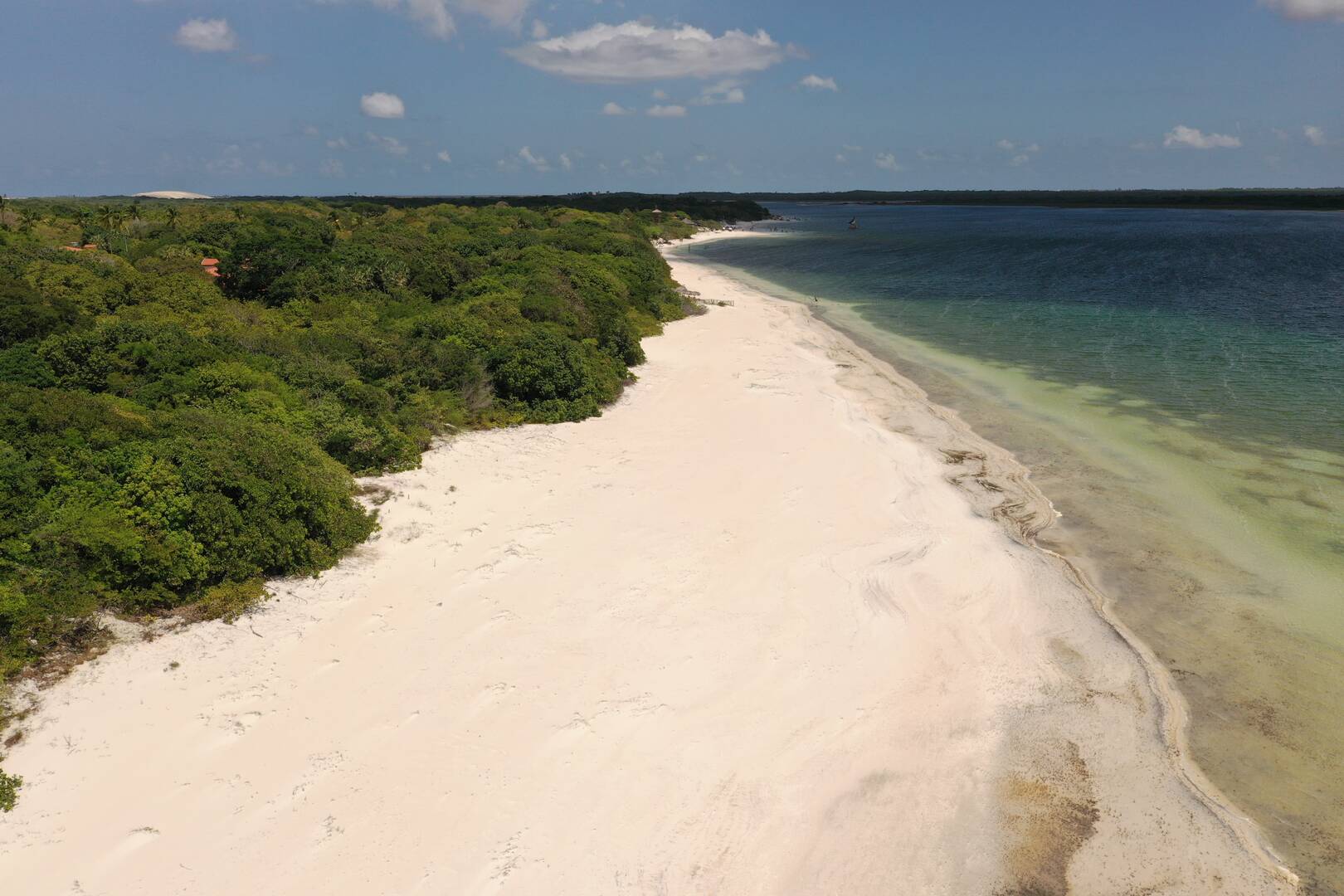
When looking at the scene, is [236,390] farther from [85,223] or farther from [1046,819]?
[85,223]

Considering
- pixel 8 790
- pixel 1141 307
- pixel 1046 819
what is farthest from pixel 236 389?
pixel 1141 307

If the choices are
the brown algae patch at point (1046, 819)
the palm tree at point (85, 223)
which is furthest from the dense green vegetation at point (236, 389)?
the brown algae patch at point (1046, 819)

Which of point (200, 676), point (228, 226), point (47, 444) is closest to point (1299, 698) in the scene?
point (200, 676)

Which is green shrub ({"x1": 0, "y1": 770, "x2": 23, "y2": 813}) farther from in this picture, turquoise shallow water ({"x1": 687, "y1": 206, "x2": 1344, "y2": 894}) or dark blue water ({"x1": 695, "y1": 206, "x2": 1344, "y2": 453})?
dark blue water ({"x1": 695, "y1": 206, "x2": 1344, "y2": 453})

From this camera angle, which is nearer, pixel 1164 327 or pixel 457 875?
pixel 457 875

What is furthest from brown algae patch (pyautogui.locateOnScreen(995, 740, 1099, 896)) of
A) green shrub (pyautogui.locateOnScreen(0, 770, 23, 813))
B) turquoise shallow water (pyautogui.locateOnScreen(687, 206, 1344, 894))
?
green shrub (pyautogui.locateOnScreen(0, 770, 23, 813))

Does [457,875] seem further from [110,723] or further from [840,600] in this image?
[840,600]
